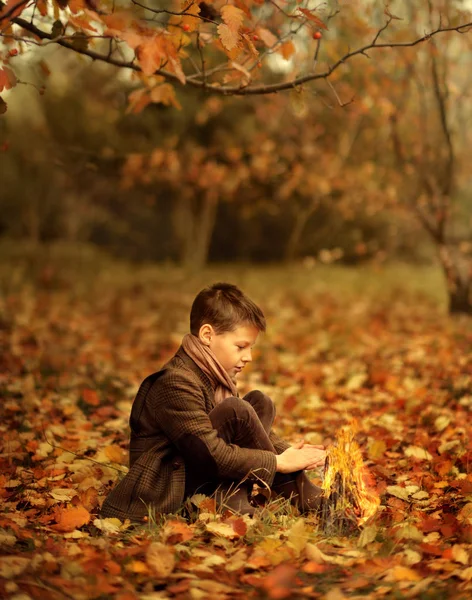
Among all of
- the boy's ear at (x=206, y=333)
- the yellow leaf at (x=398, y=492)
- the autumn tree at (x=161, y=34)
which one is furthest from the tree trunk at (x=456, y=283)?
the boy's ear at (x=206, y=333)

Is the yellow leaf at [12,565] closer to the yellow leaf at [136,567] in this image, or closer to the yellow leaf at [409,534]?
the yellow leaf at [136,567]

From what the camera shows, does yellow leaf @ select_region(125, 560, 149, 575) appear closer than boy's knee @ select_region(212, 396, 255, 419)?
Yes

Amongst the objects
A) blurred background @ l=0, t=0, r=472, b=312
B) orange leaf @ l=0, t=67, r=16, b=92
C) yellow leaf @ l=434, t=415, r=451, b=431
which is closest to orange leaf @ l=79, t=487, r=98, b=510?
orange leaf @ l=0, t=67, r=16, b=92

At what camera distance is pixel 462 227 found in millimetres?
18891

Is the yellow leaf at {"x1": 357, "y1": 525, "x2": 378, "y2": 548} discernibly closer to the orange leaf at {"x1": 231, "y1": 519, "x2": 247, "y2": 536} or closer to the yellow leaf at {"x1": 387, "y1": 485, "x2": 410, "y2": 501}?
the orange leaf at {"x1": 231, "y1": 519, "x2": 247, "y2": 536}

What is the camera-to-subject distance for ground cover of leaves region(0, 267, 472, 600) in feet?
7.99

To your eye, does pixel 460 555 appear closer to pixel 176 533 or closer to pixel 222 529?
pixel 222 529

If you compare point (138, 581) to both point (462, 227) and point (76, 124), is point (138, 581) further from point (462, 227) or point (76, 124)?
point (462, 227)

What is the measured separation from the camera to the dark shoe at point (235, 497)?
2.98 metres

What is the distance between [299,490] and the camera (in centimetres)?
313

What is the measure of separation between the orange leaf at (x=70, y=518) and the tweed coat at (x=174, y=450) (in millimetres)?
85

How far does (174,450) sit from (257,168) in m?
7.97

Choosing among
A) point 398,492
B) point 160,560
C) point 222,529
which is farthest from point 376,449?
point 160,560

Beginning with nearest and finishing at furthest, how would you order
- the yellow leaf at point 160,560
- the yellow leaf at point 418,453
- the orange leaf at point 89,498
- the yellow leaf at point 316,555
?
the yellow leaf at point 160,560 < the yellow leaf at point 316,555 < the orange leaf at point 89,498 < the yellow leaf at point 418,453
